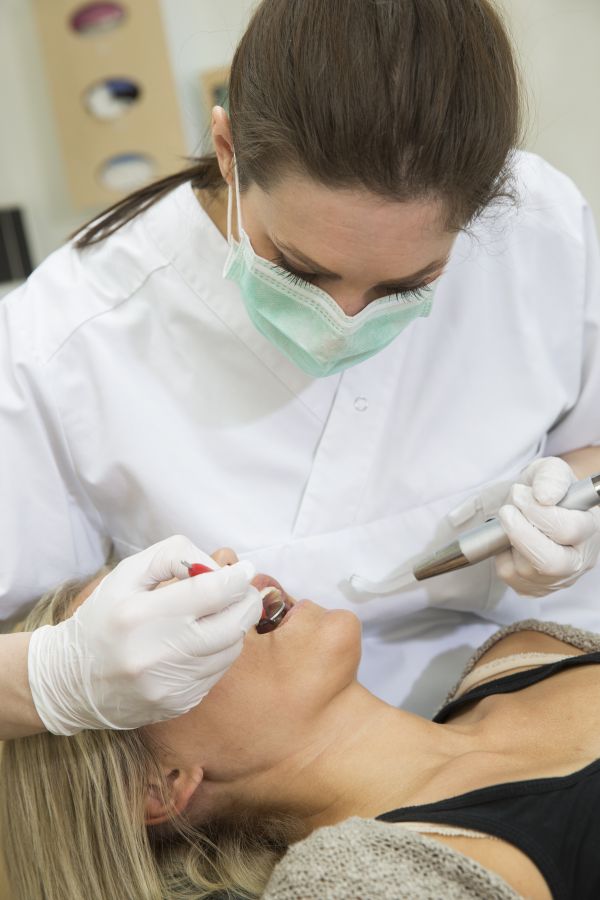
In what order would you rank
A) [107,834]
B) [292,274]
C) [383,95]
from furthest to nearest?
[107,834]
[292,274]
[383,95]

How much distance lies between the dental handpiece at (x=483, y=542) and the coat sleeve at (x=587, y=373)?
33cm

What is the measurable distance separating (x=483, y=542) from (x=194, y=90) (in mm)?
2181

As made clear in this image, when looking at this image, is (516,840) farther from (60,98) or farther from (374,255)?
(60,98)

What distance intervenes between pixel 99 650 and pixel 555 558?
640 mm

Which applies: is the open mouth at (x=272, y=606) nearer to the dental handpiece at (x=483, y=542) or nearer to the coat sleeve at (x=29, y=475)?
the dental handpiece at (x=483, y=542)

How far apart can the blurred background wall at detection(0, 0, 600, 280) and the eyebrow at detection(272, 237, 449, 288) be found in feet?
4.60

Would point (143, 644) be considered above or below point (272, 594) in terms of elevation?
above

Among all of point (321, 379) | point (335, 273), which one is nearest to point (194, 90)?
point (321, 379)

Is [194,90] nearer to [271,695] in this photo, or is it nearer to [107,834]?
[271,695]

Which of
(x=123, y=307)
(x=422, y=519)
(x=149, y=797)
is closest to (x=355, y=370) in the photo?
(x=422, y=519)

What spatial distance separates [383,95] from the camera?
96cm

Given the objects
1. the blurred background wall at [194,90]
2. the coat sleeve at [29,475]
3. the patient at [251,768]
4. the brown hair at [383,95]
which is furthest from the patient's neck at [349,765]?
the blurred background wall at [194,90]

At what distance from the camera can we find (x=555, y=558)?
1307 millimetres

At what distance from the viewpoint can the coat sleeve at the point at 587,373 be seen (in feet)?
5.09
